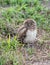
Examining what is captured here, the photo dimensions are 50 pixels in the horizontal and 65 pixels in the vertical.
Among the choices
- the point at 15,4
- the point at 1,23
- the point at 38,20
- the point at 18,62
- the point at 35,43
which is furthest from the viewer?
the point at 15,4

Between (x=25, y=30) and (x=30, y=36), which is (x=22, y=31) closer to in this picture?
(x=25, y=30)

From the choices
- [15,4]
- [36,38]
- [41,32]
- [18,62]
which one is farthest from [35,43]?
[15,4]

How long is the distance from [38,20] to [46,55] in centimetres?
184

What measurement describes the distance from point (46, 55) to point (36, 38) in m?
0.75

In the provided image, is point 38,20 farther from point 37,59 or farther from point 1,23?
point 37,59

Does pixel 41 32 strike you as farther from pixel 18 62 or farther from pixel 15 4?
pixel 18 62

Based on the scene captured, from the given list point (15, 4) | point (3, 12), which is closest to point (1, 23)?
point (3, 12)

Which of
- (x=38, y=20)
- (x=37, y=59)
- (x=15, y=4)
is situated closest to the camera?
(x=37, y=59)

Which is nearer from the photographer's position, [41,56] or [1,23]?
[41,56]

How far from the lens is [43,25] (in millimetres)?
9172

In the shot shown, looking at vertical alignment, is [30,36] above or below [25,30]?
below

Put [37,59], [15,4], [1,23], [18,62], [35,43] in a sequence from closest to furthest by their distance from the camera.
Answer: [18,62] → [37,59] → [35,43] → [1,23] → [15,4]

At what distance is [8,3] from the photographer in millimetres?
10125

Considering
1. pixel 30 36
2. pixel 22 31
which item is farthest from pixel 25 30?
pixel 30 36
